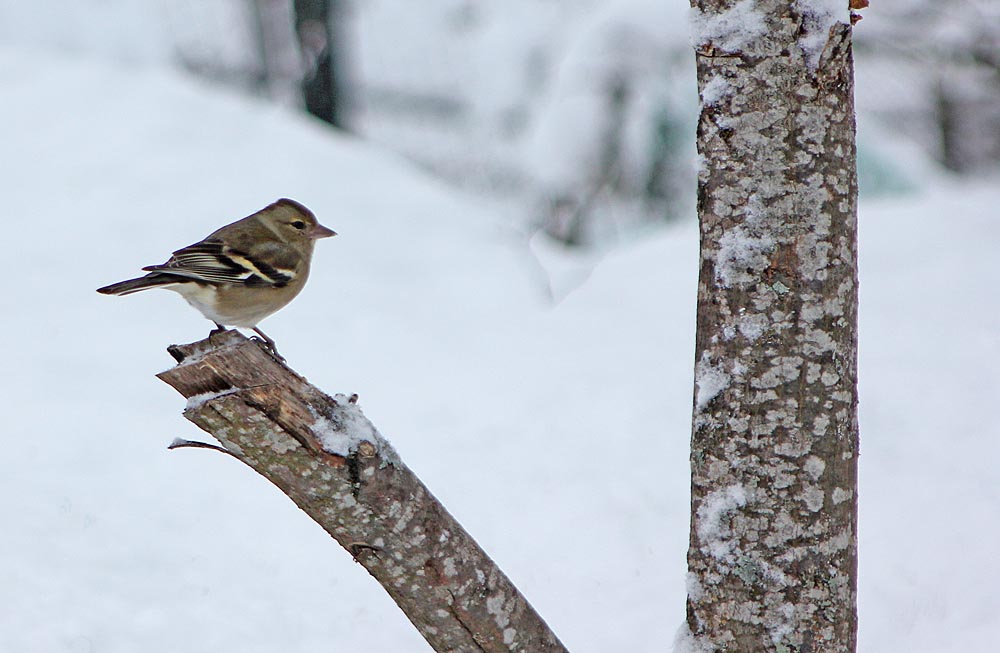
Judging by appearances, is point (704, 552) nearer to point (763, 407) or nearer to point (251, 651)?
point (763, 407)

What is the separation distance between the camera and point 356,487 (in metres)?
2.45

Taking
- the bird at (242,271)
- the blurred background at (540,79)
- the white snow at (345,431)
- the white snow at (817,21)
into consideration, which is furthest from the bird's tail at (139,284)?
the blurred background at (540,79)

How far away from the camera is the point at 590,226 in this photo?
11.1 m

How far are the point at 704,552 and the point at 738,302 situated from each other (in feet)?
2.01

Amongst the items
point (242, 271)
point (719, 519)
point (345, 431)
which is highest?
point (345, 431)

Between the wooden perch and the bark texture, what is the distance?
525 millimetres

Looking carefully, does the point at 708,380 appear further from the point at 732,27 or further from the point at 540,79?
the point at 540,79

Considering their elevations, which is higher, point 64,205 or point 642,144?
point 64,205

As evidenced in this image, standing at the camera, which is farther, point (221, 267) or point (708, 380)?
point (221, 267)

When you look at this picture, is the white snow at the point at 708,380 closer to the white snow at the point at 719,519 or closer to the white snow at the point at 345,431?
the white snow at the point at 719,519

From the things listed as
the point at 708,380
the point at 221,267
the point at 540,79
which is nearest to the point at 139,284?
the point at 221,267

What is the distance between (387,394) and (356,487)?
9.76 ft

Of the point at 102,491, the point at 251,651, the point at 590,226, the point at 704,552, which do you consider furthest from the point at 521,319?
the point at 590,226

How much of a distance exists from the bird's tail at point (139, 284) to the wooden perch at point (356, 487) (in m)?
0.80
